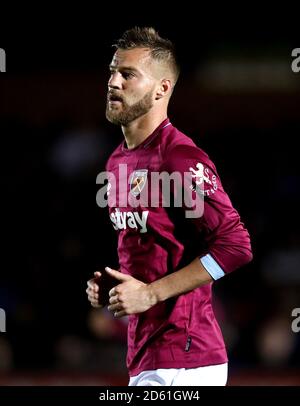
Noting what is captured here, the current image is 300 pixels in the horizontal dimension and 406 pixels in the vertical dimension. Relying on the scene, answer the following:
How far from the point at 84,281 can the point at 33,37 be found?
3.34 metres

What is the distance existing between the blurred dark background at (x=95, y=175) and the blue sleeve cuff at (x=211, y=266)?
10.9ft

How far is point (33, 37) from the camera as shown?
32.1ft

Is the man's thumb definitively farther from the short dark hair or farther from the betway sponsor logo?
the short dark hair

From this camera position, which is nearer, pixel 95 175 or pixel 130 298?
pixel 130 298

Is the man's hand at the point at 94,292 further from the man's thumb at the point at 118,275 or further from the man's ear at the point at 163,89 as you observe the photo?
the man's ear at the point at 163,89

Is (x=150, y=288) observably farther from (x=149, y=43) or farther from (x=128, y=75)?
(x=149, y=43)

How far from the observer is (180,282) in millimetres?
3826

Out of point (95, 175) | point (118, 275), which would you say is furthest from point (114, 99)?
point (95, 175)

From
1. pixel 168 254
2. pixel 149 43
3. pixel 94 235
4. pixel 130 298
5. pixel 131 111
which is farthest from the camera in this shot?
pixel 94 235

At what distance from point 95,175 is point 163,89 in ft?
15.6

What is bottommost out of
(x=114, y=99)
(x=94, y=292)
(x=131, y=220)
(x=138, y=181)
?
(x=94, y=292)

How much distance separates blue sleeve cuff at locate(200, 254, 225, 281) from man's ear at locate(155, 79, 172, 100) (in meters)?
0.89
